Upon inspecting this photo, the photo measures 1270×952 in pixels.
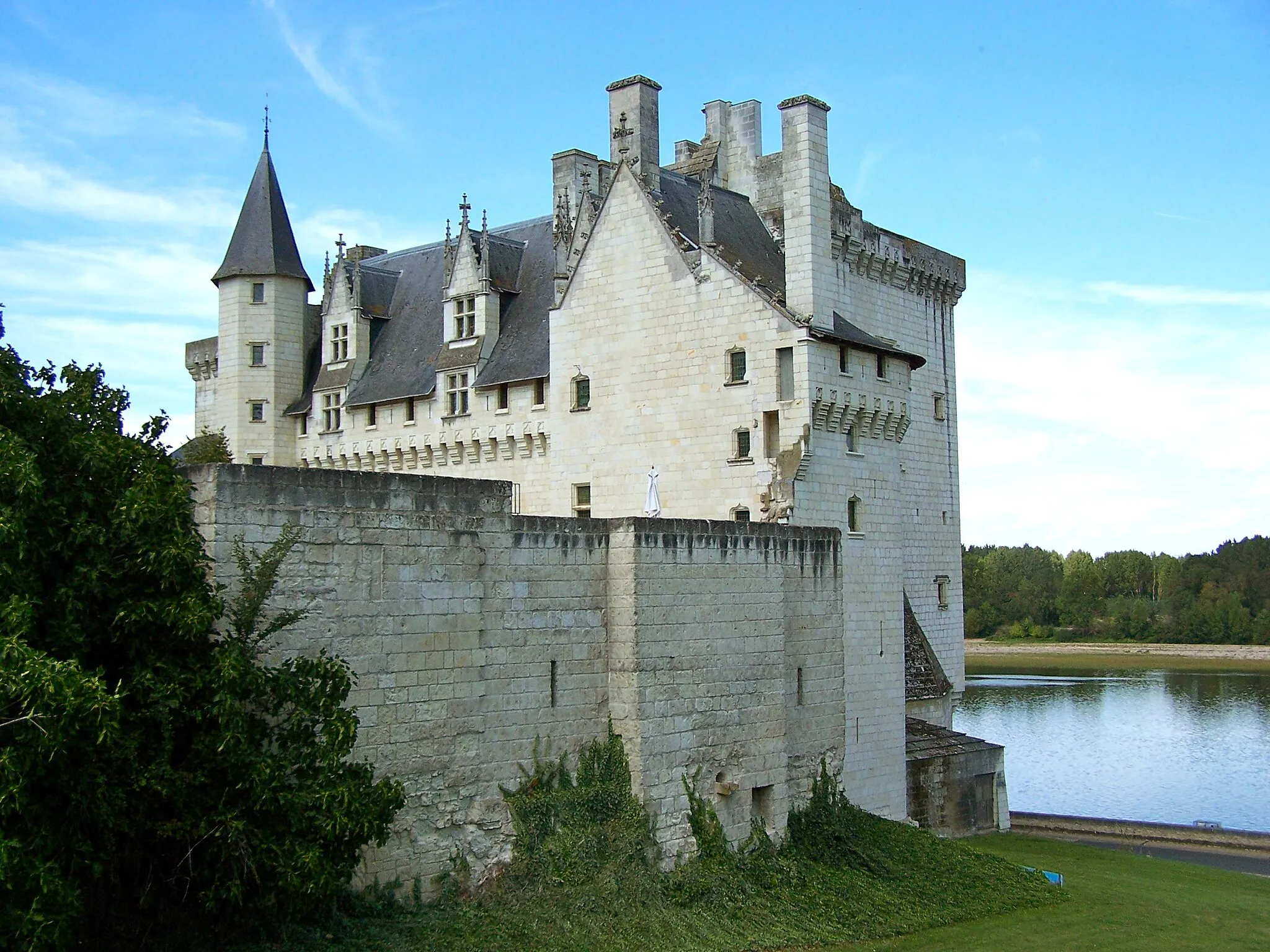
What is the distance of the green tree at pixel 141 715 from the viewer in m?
13.8

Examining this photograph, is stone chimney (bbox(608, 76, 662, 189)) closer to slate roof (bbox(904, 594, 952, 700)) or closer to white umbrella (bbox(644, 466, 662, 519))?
white umbrella (bbox(644, 466, 662, 519))

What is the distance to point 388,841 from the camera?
1855 cm

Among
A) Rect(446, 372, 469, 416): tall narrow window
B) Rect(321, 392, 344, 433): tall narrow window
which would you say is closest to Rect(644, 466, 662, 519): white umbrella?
Rect(446, 372, 469, 416): tall narrow window

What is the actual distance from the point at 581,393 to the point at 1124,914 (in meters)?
16.1

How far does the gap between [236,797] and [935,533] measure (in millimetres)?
28372

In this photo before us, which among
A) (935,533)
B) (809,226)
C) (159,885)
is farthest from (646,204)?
(159,885)

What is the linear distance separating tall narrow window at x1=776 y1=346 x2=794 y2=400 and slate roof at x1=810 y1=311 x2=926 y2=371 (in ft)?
2.35

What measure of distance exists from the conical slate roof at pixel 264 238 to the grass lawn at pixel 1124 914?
86.0 feet

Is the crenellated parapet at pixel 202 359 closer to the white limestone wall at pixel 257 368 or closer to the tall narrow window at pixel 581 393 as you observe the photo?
the white limestone wall at pixel 257 368

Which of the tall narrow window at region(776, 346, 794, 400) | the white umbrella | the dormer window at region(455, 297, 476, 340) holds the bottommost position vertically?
the white umbrella

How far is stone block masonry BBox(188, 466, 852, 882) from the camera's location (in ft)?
59.6

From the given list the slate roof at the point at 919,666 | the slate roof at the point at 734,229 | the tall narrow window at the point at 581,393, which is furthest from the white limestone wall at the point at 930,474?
the tall narrow window at the point at 581,393

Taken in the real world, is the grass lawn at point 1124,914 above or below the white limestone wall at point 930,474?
below

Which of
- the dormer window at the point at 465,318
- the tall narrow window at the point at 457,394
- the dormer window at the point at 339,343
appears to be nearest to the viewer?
the tall narrow window at the point at 457,394
